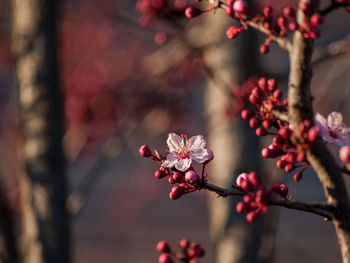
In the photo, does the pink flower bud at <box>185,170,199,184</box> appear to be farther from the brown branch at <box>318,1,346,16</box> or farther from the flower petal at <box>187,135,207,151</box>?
the brown branch at <box>318,1,346,16</box>

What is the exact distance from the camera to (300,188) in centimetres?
1020

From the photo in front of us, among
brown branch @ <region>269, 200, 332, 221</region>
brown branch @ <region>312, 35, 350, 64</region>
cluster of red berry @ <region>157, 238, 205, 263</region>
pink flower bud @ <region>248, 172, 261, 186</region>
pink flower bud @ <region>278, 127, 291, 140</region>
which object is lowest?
cluster of red berry @ <region>157, 238, 205, 263</region>

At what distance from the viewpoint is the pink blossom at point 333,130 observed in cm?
117

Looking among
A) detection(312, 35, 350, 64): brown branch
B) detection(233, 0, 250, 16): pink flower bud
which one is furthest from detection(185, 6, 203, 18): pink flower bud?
detection(312, 35, 350, 64): brown branch

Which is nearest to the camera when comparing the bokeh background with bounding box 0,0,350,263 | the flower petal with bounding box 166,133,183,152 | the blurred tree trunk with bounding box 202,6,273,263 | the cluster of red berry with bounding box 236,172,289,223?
the cluster of red berry with bounding box 236,172,289,223

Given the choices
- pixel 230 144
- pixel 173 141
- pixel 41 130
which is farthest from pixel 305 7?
pixel 230 144

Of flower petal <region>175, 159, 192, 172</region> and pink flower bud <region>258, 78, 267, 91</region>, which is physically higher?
pink flower bud <region>258, 78, 267, 91</region>

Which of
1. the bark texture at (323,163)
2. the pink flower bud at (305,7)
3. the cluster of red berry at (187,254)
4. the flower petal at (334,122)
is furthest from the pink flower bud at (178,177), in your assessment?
the pink flower bud at (305,7)

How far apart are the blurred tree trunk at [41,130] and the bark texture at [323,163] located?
1780 millimetres

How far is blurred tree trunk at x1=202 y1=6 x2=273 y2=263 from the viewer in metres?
2.90

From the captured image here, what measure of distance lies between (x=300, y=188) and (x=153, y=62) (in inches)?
280

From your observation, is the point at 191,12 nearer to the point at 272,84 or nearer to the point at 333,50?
the point at 272,84

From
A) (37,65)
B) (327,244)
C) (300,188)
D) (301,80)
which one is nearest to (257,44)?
(37,65)

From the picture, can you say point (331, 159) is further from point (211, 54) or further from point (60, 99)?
point (211, 54)
